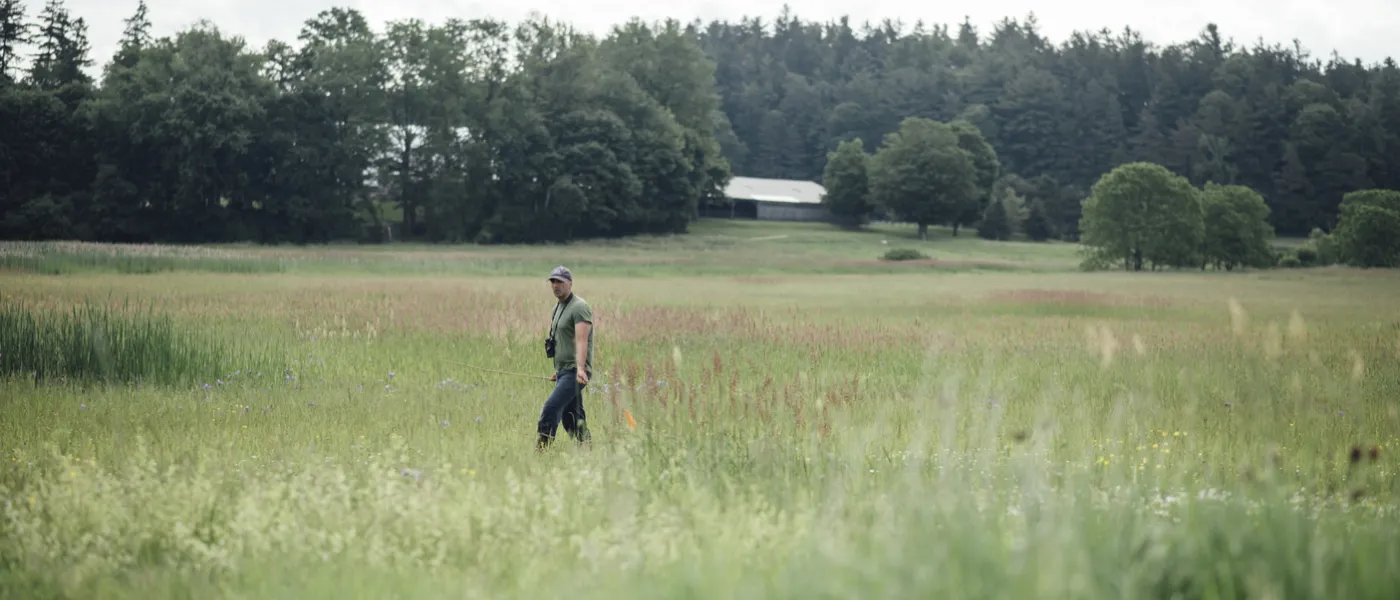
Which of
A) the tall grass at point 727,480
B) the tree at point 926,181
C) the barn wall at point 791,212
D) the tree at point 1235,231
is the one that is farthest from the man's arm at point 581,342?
the barn wall at point 791,212

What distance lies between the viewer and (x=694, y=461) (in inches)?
364

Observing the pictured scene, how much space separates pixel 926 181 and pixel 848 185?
9.66m

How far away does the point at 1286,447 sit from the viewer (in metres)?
11.4

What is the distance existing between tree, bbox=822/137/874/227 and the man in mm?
112653

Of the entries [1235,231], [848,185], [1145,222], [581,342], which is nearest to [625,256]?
[1145,222]

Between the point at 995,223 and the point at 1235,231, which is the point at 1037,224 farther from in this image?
the point at 1235,231

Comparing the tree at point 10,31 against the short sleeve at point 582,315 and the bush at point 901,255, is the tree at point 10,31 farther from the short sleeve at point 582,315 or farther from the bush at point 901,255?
the short sleeve at point 582,315

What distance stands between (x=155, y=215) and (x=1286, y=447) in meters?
87.7

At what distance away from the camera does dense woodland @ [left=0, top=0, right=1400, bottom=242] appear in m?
83.8

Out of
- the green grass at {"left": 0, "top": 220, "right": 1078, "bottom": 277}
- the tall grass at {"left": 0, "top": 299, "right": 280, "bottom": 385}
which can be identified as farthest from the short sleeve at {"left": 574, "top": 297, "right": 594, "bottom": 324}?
the green grass at {"left": 0, "top": 220, "right": 1078, "bottom": 277}

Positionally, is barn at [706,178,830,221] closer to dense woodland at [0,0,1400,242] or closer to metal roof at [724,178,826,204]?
metal roof at [724,178,826,204]

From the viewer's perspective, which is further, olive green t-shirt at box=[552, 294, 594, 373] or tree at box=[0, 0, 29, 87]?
tree at box=[0, 0, 29, 87]

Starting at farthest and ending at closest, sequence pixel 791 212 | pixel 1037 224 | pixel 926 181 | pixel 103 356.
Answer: pixel 791 212 → pixel 1037 224 → pixel 926 181 → pixel 103 356

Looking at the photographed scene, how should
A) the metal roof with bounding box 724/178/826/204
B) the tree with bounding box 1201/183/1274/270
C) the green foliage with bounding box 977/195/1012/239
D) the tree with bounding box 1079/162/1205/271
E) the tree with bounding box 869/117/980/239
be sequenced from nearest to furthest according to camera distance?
1. the tree with bounding box 1079/162/1205/271
2. the tree with bounding box 1201/183/1274/270
3. the tree with bounding box 869/117/980/239
4. the green foliage with bounding box 977/195/1012/239
5. the metal roof with bounding box 724/178/826/204
